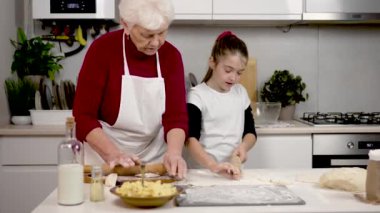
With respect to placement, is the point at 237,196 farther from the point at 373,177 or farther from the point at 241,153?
the point at 241,153

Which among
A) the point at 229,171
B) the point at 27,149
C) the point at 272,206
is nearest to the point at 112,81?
the point at 229,171

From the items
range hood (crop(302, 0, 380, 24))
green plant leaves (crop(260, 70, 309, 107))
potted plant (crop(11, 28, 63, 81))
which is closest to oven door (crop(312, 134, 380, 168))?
green plant leaves (crop(260, 70, 309, 107))

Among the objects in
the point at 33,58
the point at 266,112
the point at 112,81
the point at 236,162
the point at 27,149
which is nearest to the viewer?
the point at 236,162

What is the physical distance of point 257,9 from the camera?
9.40 ft

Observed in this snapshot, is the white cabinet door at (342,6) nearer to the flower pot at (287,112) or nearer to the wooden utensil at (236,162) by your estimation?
the flower pot at (287,112)

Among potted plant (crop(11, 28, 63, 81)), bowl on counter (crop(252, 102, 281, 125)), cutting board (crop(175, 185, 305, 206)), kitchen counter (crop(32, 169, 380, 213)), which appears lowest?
kitchen counter (crop(32, 169, 380, 213))

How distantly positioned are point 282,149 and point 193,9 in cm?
89

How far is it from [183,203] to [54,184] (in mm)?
1506

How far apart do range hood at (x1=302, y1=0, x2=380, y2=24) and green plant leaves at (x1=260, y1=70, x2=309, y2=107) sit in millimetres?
353

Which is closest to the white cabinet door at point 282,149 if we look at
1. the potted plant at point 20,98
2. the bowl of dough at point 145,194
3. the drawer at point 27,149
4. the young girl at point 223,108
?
the young girl at point 223,108

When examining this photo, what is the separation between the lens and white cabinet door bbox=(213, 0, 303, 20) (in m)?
2.86

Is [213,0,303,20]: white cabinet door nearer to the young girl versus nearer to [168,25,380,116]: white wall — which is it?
[168,25,380,116]: white wall

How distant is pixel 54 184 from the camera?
264 centimetres

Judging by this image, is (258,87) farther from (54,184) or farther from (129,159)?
(129,159)
